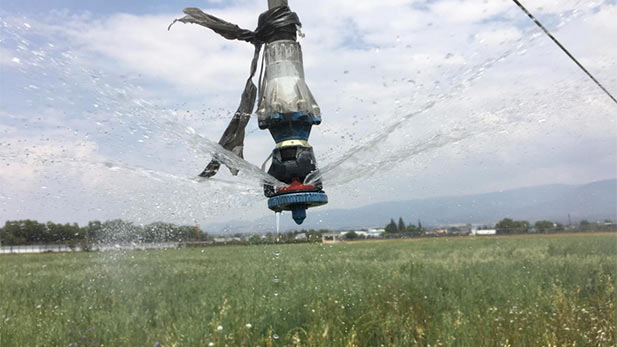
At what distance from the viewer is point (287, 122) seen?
1.74 m

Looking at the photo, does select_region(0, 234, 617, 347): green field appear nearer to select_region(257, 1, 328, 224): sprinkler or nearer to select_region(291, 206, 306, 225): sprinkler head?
select_region(291, 206, 306, 225): sprinkler head

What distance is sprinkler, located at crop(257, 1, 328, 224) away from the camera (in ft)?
5.53

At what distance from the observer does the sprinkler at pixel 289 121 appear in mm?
1685

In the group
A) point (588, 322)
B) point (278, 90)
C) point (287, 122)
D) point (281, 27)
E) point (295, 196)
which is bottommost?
point (588, 322)

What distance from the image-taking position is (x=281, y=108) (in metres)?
1.68

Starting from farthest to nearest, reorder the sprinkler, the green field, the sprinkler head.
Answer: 1. the green field
2. the sprinkler head
3. the sprinkler

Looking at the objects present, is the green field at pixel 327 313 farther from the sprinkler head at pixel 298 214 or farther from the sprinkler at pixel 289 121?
the sprinkler at pixel 289 121

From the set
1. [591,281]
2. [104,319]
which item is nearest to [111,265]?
[104,319]

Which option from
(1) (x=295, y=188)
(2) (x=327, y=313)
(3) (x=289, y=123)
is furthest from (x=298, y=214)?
(2) (x=327, y=313)

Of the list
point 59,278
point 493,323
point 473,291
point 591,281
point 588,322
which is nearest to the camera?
point 493,323

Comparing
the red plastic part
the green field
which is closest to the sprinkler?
the red plastic part

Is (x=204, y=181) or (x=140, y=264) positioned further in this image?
(x=140, y=264)

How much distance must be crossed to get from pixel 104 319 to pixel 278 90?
5513 mm

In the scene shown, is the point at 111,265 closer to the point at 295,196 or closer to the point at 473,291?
the point at 473,291
